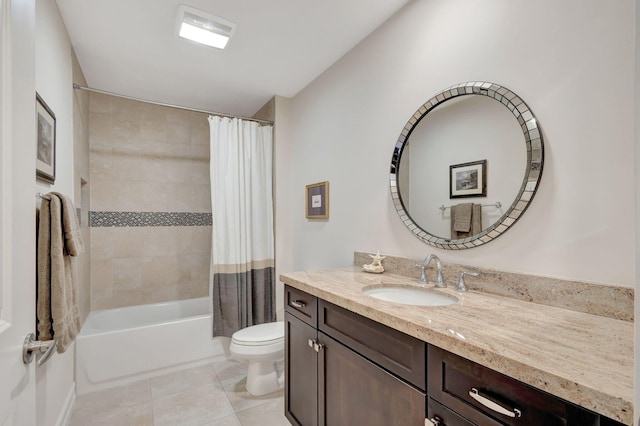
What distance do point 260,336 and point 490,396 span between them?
1.71 m

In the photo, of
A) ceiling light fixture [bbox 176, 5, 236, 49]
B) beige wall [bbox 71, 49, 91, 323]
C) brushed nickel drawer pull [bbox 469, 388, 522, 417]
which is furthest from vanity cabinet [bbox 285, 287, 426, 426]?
ceiling light fixture [bbox 176, 5, 236, 49]

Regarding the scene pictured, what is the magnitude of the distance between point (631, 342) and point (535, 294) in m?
0.36

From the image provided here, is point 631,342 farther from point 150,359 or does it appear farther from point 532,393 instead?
point 150,359

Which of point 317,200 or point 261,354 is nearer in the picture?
point 261,354

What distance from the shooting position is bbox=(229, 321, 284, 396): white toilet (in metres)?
2.09

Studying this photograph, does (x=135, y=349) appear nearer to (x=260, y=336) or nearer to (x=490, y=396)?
(x=260, y=336)

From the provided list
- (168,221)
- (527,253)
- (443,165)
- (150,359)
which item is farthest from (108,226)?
(527,253)

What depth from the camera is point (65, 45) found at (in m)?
1.85

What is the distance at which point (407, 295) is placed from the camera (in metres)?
1.49

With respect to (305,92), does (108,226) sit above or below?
below

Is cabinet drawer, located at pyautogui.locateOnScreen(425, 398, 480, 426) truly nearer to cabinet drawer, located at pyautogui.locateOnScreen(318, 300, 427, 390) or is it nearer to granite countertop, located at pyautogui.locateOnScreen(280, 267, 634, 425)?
cabinet drawer, located at pyautogui.locateOnScreen(318, 300, 427, 390)

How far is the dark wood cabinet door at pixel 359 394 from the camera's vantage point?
987mm

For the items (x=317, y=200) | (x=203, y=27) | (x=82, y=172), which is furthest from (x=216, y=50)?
(x=82, y=172)

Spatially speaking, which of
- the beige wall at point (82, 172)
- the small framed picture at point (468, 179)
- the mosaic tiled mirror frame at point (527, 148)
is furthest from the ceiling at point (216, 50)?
the small framed picture at point (468, 179)
